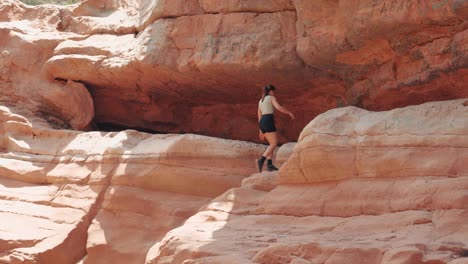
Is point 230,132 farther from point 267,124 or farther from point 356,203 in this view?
point 356,203

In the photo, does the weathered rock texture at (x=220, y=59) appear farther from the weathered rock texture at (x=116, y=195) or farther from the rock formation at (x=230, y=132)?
the weathered rock texture at (x=116, y=195)

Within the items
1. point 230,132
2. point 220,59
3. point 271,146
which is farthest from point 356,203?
point 230,132

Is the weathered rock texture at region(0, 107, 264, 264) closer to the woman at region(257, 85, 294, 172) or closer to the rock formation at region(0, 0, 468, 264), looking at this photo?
the rock formation at region(0, 0, 468, 264)

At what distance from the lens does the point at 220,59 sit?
377 inches

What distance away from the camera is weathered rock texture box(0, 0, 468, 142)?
294 inches

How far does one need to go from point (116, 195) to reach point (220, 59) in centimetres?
254

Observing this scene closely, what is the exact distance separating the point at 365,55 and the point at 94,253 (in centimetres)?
460

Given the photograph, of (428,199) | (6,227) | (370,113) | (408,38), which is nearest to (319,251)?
(428,199)

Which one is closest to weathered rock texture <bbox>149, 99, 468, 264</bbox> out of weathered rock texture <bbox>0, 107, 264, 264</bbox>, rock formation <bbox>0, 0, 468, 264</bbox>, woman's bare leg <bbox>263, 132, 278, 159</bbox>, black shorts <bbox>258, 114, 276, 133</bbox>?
rock formation <bbox>0, 0, 468, 264</bbox>

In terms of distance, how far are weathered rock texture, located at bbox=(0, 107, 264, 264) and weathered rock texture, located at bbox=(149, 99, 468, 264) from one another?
1.50 metres

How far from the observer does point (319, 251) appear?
17.2 feet

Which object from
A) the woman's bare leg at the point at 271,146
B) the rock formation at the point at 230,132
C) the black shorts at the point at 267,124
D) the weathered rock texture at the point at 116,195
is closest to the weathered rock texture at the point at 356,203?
the rock formation at the point at 230,132

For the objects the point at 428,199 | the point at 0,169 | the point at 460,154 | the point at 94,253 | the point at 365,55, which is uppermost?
the point at 365,55

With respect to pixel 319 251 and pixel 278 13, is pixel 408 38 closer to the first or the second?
pixel 278 13
